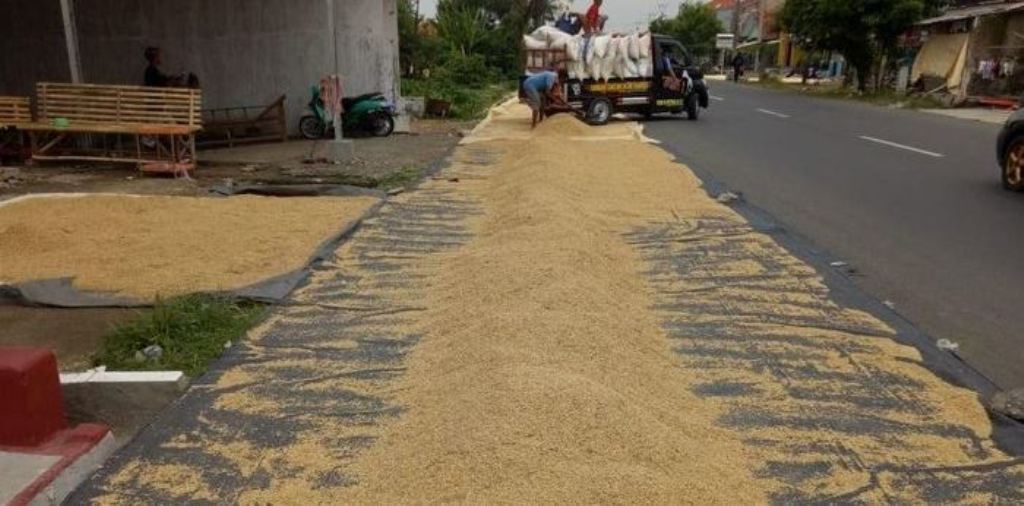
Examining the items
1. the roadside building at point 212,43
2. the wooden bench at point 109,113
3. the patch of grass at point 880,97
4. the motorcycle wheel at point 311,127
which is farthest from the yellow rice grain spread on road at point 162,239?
the patch of grass at point 880,97

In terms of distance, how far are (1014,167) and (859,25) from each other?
70.2ft

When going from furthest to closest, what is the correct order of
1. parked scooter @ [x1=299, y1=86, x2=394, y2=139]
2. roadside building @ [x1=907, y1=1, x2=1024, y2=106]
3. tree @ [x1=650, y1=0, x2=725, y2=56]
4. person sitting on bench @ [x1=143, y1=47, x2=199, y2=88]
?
1. tree @ [x1=650, y1=0, x2=725, y2=56]
2. roadside building @ [x1=907, y1=1, x2=1024, y2=106]
3. parked scooter @ [x1=299, y1=86, x2=394, y2=139]
4. person sitting on bench @ [x1=143, y1=47, x2=199, y2=88]

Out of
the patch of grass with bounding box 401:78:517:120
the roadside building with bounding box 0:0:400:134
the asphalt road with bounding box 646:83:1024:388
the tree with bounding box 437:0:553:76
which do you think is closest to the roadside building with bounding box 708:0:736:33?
the tree with bounding box 437:0:553:76

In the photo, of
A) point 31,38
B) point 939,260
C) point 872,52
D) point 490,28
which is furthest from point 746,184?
point 490,28

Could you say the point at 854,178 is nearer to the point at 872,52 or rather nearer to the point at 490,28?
the point at 872,52

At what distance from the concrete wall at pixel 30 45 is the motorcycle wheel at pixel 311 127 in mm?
3779

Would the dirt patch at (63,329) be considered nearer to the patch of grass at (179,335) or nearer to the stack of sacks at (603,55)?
the patch of grass at (179,335)

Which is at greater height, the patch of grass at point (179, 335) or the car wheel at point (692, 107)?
the car wheel at point (692, 107)

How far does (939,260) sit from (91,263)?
643cm

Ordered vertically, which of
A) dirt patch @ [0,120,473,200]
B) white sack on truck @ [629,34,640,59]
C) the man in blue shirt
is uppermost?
white sack on truck @ [629,34,640,59]

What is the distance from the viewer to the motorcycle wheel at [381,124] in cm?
1535

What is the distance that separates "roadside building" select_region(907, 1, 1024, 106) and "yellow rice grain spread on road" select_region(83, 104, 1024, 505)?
876 inches

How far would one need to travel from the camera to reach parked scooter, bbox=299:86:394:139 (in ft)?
A: 47.9

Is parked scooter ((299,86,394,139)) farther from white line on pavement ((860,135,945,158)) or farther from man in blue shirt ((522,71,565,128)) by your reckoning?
white line on pavement ((860,135,945,158))
